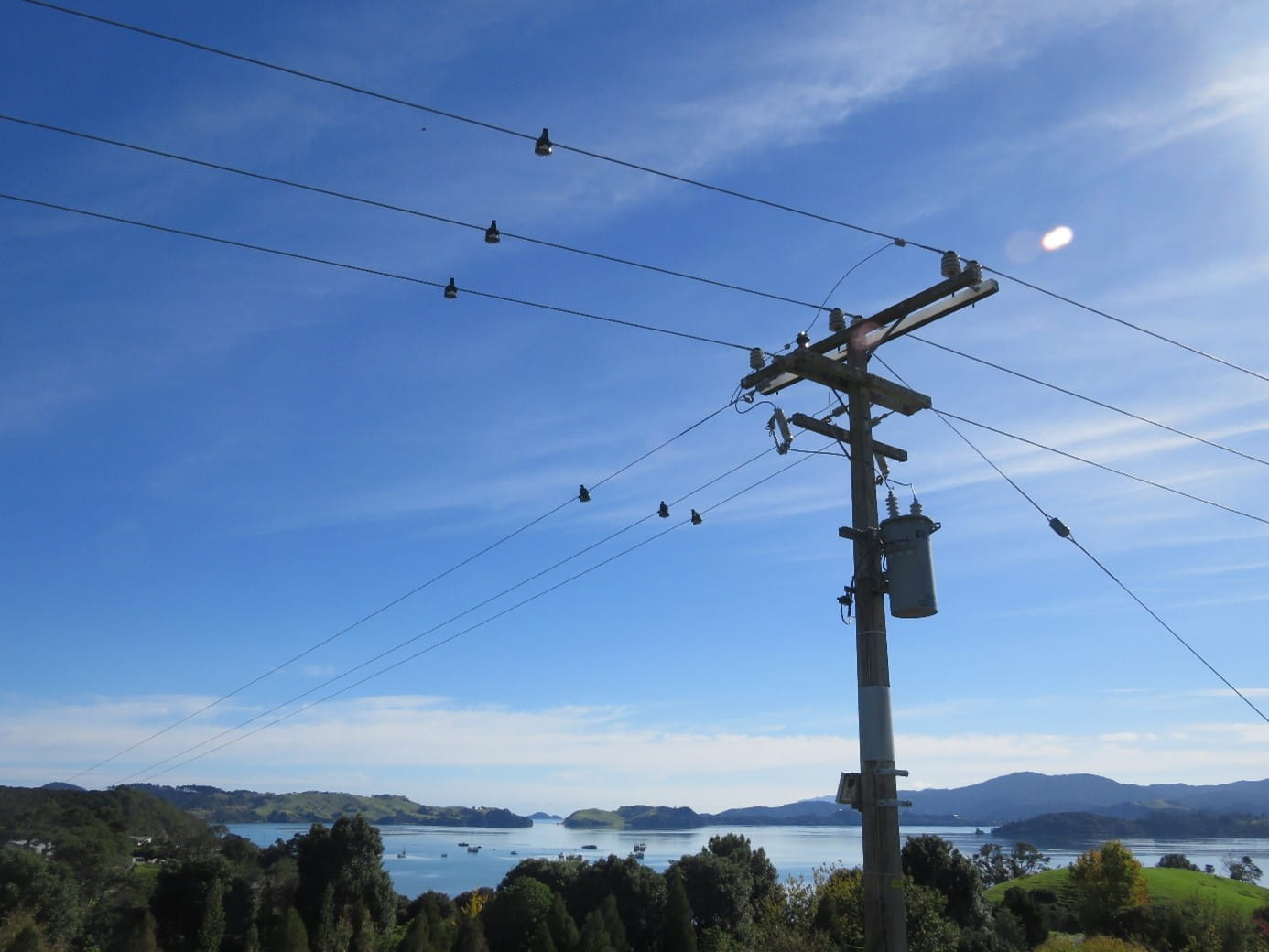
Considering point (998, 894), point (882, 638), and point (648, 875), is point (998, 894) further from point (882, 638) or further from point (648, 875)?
point (882, 638)

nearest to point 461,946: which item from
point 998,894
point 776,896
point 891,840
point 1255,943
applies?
point 776,896

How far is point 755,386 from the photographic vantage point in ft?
42.9

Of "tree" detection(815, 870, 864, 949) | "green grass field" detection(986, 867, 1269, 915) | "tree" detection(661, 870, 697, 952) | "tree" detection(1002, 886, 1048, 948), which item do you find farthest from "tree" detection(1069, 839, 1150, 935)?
"tree" detection(815, 870, 864, 949)

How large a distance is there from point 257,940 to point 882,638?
4860cm

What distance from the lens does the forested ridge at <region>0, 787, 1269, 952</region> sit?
36219 millimetres

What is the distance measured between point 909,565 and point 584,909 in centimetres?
5249

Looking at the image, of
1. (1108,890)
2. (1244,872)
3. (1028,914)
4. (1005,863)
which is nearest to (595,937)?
(1028,914)

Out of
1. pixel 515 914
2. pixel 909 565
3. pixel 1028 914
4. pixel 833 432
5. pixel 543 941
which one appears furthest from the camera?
pixel 1028 914

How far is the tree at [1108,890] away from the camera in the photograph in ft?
222

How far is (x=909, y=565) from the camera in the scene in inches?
439

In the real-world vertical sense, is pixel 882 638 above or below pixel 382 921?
above

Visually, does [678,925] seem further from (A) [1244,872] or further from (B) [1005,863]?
(A) [1244,872]

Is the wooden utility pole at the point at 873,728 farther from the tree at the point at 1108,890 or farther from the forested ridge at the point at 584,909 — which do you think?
the tree at the point at 1108,890

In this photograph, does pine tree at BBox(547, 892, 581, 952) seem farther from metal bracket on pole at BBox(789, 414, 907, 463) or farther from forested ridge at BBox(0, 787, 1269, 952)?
metal bracket on pole at BBox(789, 414, 907, 463)
